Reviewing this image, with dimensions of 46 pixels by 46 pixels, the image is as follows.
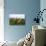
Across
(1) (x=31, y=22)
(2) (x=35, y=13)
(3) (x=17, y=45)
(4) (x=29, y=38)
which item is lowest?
(3) (x=17, y=45)

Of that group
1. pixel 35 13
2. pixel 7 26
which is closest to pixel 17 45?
pixel 7 26

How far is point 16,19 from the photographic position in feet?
17.3

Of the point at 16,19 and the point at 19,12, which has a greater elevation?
the point at 19,12

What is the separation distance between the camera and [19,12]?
17.2 ft

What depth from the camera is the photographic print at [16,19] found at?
5.27m

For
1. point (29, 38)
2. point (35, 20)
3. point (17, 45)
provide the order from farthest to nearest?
point (35, 20), point (17, 45), point (29, 38)

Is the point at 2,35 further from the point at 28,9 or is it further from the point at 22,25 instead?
the point at 28,9

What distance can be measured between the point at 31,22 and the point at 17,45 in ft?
5.52

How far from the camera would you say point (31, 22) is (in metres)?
5.30

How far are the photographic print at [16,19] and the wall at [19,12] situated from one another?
0.12 metres

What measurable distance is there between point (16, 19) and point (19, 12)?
297 millimetres

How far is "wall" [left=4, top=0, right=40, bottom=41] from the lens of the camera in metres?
5.21

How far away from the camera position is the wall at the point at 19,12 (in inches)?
205

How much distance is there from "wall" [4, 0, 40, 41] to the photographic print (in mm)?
117
